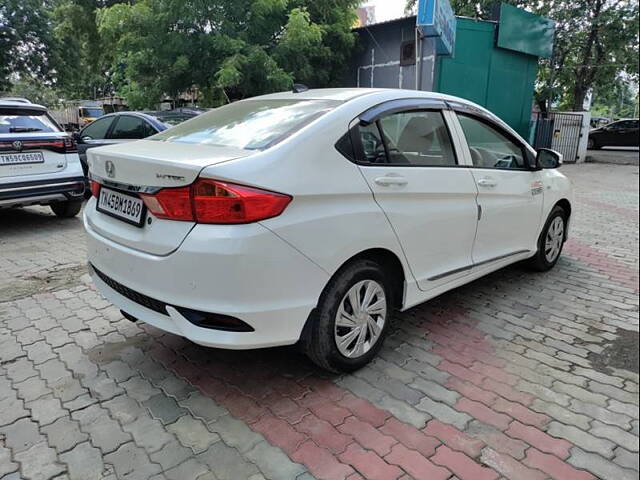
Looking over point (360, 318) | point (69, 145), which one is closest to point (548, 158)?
point (360, 318)

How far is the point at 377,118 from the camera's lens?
9.29ft

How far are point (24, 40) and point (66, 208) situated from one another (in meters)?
17.0

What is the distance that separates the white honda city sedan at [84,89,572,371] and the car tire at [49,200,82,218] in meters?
4.40

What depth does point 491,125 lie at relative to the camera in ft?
12.4

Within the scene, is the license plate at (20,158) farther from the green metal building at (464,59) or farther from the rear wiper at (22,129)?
the green metal building at (464,59)

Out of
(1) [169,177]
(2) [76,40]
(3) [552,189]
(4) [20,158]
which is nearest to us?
(1) [169,177]

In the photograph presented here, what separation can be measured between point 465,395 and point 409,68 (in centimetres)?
1189

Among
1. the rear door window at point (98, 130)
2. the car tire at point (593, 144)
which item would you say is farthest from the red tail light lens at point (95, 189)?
the car tire at point (593, 144)

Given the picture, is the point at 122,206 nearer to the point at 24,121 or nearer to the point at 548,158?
the point at 548,158

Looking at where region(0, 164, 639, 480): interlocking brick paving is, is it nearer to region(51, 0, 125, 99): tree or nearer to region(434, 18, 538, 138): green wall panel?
region(434, 18, 538, 138): green wall panel

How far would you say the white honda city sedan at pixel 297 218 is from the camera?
2.22 metres

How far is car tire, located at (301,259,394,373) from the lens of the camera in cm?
254

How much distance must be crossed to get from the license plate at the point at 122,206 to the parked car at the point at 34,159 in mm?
3531

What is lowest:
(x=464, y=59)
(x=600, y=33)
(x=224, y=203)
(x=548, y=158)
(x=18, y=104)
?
(x=224, y=203)
